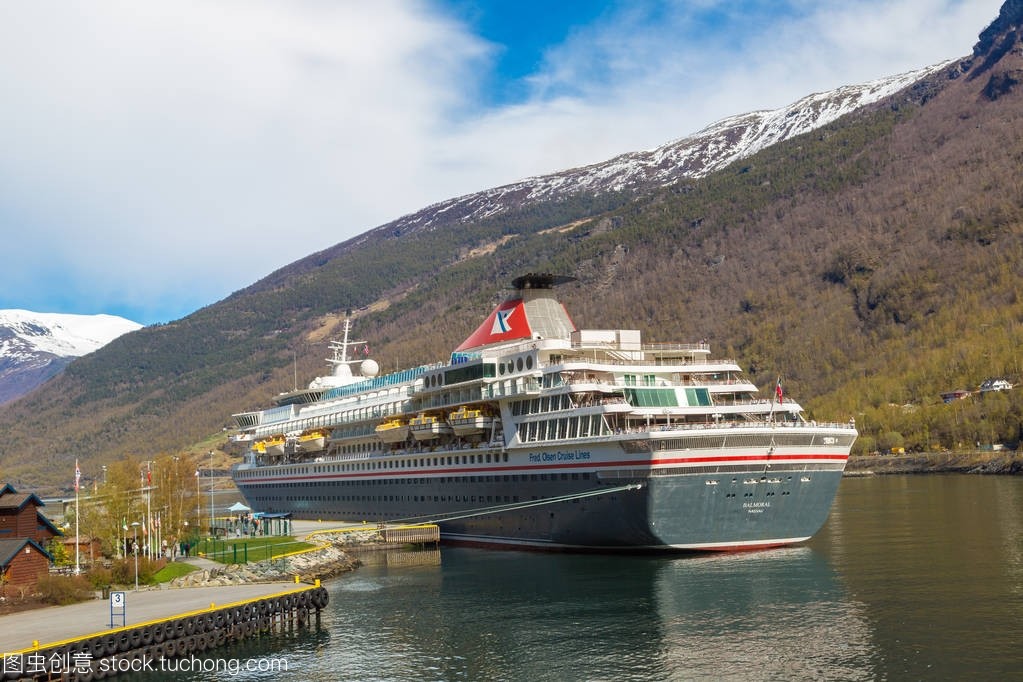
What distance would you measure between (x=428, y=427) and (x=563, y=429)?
13581mm

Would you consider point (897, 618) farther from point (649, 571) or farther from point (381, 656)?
point (381, 656)

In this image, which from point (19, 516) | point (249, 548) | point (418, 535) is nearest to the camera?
point (19, 516)

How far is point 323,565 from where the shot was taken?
2239 inches

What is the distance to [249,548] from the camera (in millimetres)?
61812

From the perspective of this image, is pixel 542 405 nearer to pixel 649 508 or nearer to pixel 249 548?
pixel 649 508

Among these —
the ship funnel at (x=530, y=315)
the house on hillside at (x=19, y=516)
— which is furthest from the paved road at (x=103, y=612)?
the ship funnel at (x=530, y=315)

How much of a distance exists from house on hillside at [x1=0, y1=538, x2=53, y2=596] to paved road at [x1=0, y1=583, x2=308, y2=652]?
1458mm

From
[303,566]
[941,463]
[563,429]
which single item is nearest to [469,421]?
[563,429]

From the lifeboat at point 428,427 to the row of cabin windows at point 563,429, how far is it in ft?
29.2

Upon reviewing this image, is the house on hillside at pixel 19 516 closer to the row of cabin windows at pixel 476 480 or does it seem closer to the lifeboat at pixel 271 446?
the row of cabin windows at pixel 476 480

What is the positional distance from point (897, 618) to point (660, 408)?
1696 cm

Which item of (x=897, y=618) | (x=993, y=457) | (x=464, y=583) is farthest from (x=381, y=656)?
(x=993, y=457)

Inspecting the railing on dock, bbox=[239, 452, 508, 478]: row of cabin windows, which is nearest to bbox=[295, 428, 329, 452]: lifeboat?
bbox=[239, 452, 508, 478]: row of cabin windows

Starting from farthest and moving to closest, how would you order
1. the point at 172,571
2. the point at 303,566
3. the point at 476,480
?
the point at 476,480
the point at 303,566
the point at 172,571
